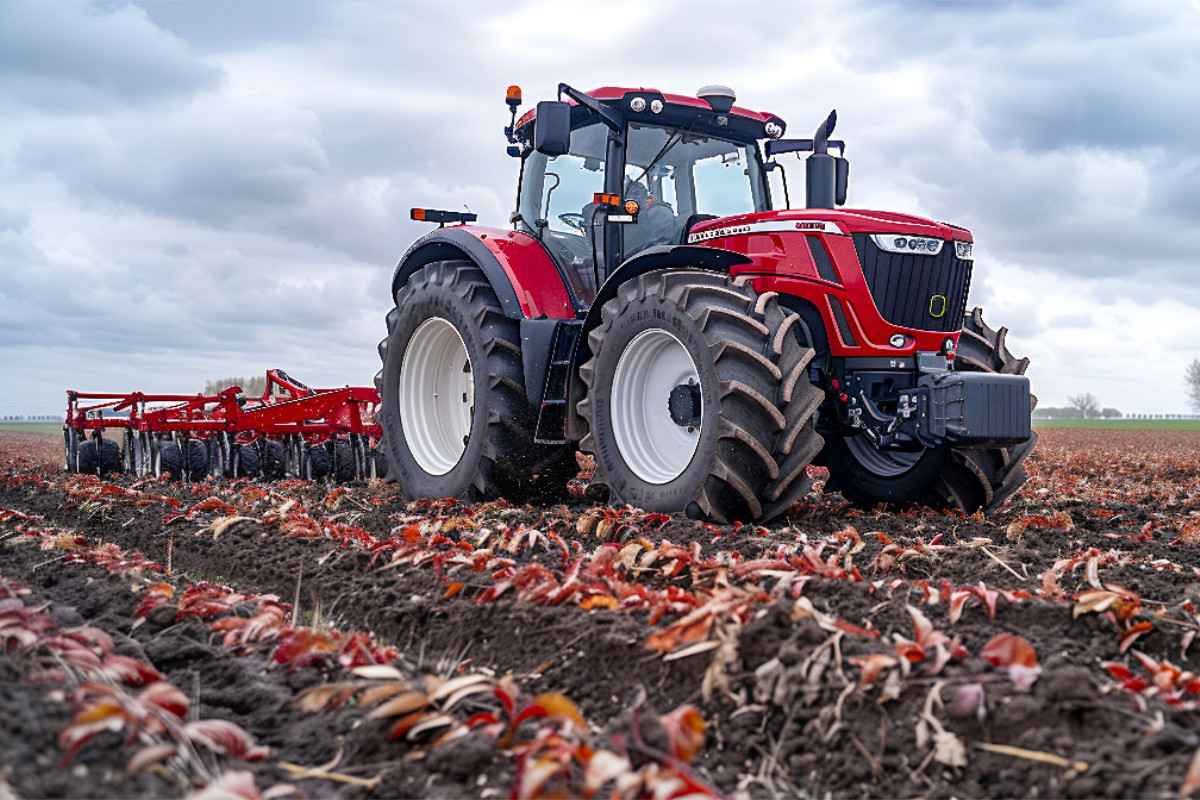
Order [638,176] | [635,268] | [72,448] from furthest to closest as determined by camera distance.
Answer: [72,448]
[638,176]
[635,268]

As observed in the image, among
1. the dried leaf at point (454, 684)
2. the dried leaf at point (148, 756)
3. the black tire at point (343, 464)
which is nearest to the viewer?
the dried leaf at point (148, 756)

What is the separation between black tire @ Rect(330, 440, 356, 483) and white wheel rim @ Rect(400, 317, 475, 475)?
2.64m

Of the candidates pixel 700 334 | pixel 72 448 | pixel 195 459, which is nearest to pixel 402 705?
pixel 700 334

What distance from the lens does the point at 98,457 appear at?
468 inches

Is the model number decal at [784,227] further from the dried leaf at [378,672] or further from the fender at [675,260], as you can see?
the dried leaf at [378,672]

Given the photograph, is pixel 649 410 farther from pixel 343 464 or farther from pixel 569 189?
pixel 343 464

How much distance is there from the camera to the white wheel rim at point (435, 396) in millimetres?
8117

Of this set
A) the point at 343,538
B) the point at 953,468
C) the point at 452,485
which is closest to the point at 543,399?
the point at 452,485

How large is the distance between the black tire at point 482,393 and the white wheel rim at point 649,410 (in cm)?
101

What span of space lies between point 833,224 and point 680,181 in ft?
4.86

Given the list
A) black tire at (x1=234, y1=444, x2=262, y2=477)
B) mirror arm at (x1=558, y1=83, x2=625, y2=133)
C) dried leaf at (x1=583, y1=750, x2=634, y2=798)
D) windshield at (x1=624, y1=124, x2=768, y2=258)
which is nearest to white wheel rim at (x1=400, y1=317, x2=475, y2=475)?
windshield at (x1=624, y1=124, x2=768, y2=258)

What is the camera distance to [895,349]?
20.0ft

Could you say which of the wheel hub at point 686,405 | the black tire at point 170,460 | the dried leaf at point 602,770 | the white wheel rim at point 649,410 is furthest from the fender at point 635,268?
the black tire at point 170,460

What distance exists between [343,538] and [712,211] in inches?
133
